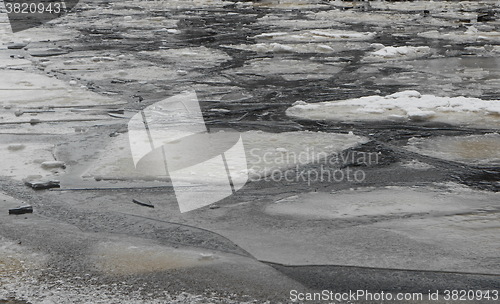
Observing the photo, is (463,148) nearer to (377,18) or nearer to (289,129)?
(289,129)

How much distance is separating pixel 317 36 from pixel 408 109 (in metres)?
6.48

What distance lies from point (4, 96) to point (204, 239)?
4862 millimetres

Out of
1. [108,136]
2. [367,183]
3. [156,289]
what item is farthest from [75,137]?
[156,289]

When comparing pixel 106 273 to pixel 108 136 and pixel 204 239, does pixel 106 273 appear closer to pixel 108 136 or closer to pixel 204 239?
pixel 204 239

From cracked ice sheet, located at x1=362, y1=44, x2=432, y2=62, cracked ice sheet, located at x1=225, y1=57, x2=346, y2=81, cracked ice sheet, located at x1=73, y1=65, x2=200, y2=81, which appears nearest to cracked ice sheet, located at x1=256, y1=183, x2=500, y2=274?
cracked ice sheet, located at x1=225, y1=57, x2=346, y2=81

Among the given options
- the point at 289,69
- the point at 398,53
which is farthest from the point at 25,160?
the point at 398,53

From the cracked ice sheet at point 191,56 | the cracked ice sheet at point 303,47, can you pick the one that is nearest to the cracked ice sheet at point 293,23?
the cracked ice sheet at point 303,47

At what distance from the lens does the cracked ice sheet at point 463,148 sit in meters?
5.81

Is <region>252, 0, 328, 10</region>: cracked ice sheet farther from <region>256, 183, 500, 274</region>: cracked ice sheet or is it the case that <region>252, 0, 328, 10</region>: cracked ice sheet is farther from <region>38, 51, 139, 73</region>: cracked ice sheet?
<region>256, 183, 500, 274</region>: cracked ice sheet

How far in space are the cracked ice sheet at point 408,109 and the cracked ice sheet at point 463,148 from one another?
1.69ft

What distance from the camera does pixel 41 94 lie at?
845 cm

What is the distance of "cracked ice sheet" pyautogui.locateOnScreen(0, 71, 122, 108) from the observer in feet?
26.2

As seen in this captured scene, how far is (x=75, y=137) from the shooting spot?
21.5 feet

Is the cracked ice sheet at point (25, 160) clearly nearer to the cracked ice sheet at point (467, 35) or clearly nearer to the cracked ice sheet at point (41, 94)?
the cracked ice sheet at point (41, 94)
